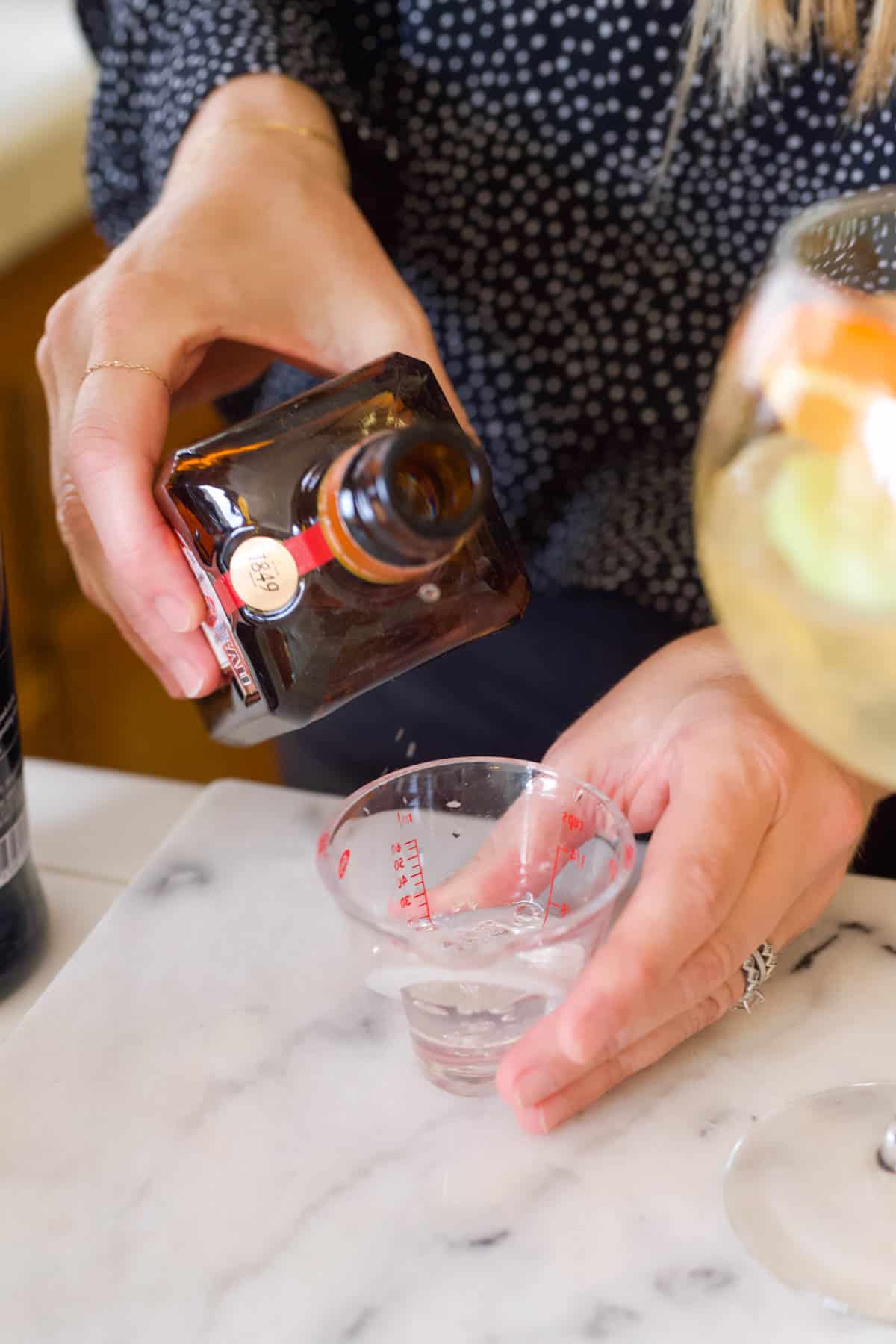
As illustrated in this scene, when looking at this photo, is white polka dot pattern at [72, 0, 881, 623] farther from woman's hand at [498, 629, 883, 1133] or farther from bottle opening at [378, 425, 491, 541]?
bottle opening at [378, 425, 491, 541]

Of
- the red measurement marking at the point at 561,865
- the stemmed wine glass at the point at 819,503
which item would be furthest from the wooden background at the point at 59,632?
the stemmed wine glass at the point at 819,503

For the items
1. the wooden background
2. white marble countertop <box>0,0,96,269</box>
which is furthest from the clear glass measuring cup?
white marble countertop <box>0,0,96,269</box>

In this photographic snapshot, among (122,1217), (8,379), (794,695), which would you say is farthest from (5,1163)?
(8,379)

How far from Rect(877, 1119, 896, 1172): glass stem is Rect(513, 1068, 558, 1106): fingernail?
0.41 ft

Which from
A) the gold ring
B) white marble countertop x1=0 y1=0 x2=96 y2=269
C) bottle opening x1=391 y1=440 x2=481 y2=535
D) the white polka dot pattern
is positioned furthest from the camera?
white marble countertop x1=0 y1=0 x2=96 y2=269

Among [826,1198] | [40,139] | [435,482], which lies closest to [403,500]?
[435,482]

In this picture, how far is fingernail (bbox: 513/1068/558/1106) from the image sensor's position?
1.59 ft

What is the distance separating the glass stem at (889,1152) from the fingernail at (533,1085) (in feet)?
0.41

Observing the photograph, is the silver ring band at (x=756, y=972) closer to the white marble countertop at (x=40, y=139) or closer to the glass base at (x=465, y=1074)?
the glass base at (x=465, y=1074)

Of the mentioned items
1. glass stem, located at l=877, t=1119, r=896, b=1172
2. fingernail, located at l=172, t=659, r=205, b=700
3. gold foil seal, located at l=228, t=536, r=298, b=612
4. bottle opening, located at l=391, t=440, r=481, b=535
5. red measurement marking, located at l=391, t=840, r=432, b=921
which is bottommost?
glass stem, located at l=877, t=1119, r=896, b=1172

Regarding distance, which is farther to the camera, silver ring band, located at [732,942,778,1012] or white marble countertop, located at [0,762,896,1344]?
silver ring band, located at [732,942,778,1012]

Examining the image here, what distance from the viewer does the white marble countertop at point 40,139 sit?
58.8 inches

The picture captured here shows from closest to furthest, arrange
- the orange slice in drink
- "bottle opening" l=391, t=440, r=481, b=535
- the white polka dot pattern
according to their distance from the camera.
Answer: the orange slice in drink
"bottle opening" l=391, t=440, r=481, b=535
the white polka dot pattern

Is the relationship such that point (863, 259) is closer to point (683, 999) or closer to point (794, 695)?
point (794, 695)
